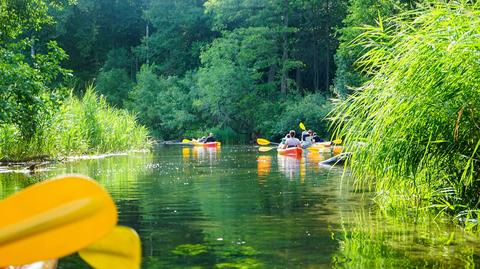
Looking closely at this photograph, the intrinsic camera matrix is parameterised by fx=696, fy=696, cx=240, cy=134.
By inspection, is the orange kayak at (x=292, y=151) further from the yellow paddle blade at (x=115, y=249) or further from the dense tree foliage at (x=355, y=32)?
the yellow paddle blade at (x=115, y=249)

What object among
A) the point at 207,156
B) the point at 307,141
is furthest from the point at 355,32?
the point at 207,156

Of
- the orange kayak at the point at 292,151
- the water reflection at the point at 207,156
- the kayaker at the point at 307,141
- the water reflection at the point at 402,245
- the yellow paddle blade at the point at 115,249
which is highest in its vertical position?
the yellow paddle blade at the point at 115,249

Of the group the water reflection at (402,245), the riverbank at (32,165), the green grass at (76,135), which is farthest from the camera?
the green grass at (76,135)

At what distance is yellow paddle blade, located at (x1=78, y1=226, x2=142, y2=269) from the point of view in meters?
0.64

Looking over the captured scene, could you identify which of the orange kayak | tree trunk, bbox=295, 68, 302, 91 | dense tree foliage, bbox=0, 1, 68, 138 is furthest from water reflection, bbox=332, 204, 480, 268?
tree trunk, bbox=295, 68, 302, 91

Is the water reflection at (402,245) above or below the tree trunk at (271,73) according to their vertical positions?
below

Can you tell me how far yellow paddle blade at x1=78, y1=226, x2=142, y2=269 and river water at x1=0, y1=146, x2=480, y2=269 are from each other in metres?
3.70

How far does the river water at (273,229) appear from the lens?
4.48 metres

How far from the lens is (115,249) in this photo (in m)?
0.64

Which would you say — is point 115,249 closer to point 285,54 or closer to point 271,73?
point 285,54

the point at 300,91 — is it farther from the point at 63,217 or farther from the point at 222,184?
the point at 63,217

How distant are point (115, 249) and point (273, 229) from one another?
5216mm

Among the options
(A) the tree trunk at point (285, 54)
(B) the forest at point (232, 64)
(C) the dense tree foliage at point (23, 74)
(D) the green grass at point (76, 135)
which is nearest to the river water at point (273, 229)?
(C) the dense tree foliage at point (23, 74)

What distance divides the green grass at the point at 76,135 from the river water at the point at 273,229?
163 inches
